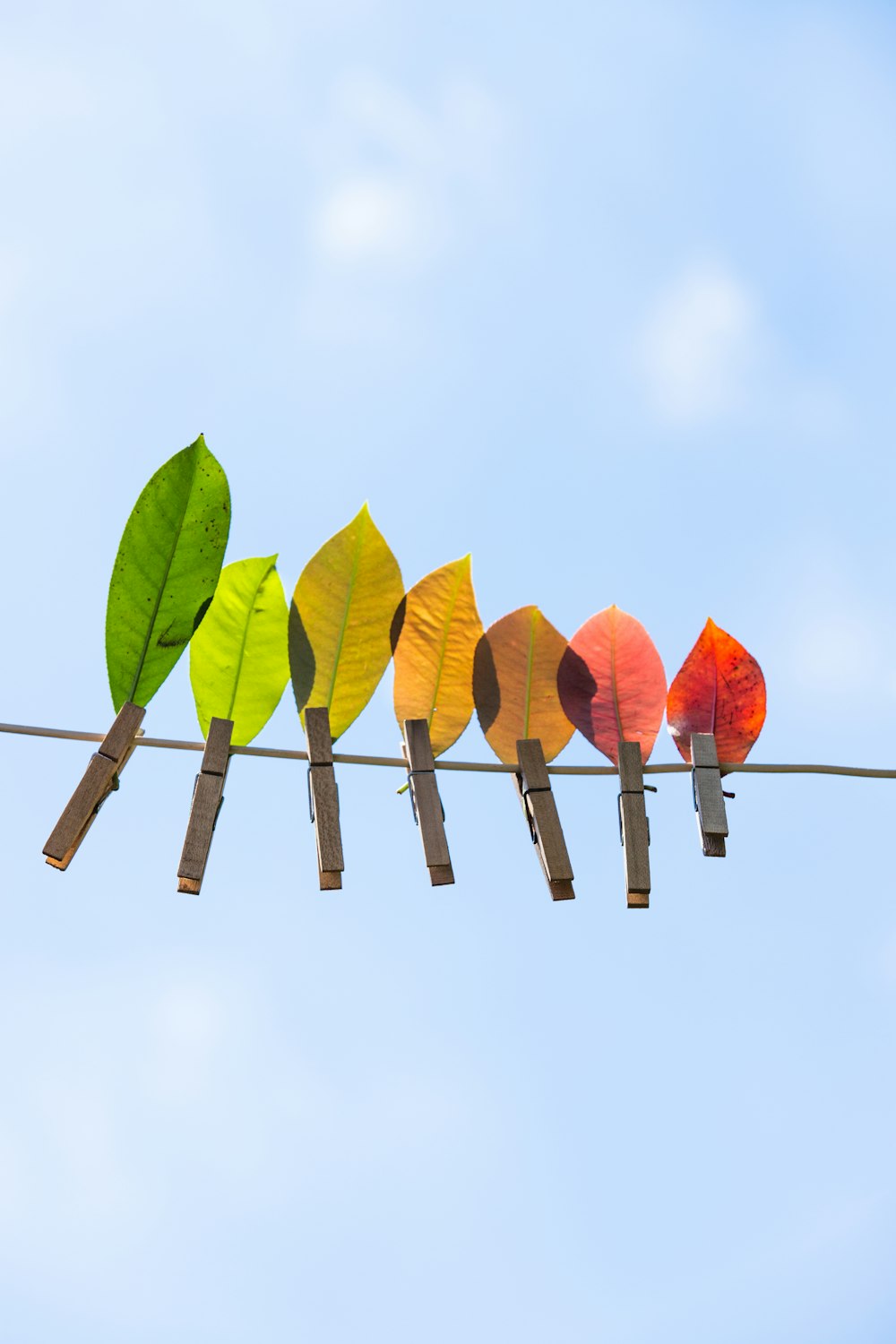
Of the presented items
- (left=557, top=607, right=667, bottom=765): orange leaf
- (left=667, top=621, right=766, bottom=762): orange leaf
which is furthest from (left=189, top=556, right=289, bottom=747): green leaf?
(left=667, top=621, right=766, bottom=762): orange leaf

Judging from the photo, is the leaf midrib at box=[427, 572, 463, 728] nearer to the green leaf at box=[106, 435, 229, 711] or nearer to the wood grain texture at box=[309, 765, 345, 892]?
the wood grain texture at box=[309, 765, 345, 892]

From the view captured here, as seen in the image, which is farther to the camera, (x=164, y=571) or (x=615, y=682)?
(x=615, y=682)

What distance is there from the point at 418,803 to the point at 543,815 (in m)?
0.21

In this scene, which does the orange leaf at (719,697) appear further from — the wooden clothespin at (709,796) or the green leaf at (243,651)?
the green leaf at (243,651)

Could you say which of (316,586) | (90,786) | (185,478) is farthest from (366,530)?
(90,786)

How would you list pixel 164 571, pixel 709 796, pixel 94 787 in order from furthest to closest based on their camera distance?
pixel 709 796 < pixel 164 571 < pixel 94 787

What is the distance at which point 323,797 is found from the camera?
2109 mm

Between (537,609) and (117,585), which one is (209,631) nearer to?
(117,585)

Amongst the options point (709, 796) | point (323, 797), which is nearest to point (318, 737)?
point (323, 797)

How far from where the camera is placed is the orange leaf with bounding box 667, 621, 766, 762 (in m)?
2.37

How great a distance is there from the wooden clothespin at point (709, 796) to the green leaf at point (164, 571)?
2.78 ft

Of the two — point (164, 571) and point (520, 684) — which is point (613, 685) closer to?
point (520, 684)

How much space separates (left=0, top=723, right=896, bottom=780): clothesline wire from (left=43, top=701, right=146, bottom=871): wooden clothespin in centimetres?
2

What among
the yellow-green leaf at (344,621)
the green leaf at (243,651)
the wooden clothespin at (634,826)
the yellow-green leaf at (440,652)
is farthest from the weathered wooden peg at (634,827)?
the green leaf at (243,651)
